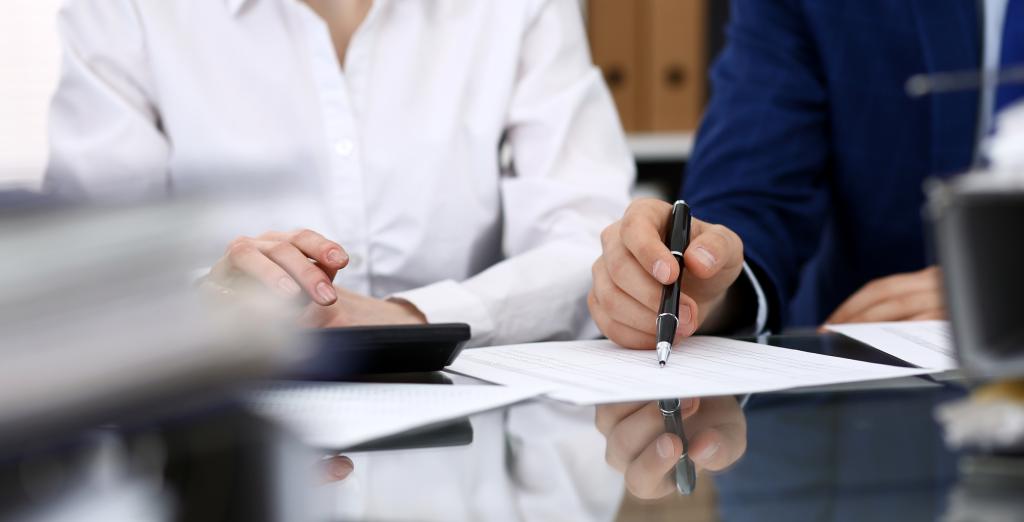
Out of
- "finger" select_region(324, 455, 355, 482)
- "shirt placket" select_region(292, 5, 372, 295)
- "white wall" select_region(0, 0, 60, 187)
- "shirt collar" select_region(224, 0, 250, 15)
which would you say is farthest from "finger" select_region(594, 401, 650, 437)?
"white wall" select_region(0, 0, 60, 187)

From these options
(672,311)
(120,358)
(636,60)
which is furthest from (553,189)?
(636,60)

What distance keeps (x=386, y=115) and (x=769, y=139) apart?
41 cm

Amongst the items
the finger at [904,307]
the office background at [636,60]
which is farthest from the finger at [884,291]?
the office background at [636,60]

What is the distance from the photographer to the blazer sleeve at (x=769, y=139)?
1.03m

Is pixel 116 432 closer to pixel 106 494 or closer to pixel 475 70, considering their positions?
pixel 106 494

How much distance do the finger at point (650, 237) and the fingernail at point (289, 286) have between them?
0.73 feet

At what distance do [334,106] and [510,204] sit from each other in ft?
0.69

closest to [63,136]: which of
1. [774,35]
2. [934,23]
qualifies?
[774,35]

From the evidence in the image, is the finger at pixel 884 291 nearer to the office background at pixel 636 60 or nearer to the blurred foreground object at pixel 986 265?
the blurred foreground object at pixel 986 265

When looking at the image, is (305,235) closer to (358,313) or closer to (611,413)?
(358,313)

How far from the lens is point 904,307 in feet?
2.74

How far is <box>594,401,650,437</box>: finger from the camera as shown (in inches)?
17.9

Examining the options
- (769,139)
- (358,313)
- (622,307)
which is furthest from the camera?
(769,139)

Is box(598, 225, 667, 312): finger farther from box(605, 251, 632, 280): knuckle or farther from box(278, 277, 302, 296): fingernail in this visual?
box(278, 277, 302, 296): fingernail
